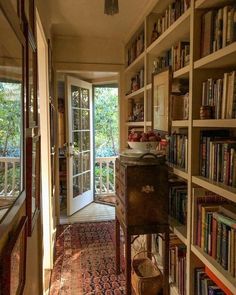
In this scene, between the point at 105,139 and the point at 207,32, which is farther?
the point at 105,139

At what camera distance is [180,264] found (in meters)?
2.07

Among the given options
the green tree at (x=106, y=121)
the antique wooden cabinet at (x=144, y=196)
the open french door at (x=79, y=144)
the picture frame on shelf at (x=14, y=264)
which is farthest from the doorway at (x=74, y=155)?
the picture frame on shelf at (x=14, y=264)

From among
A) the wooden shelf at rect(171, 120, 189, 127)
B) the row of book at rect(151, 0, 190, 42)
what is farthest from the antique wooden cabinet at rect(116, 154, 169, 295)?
the row of book at rect(151, 0, 190, 42)

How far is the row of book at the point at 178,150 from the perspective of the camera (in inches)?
78.5

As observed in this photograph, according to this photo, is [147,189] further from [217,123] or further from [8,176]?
[8,176]

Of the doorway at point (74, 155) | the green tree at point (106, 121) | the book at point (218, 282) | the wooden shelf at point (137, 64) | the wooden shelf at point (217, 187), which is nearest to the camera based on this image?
the wooden shelf at point (217, 187)

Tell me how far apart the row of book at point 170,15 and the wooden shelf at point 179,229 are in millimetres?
1449

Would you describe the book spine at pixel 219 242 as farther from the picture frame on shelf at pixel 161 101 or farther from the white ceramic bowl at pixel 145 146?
the picture frame on shelf at pixel 161 101

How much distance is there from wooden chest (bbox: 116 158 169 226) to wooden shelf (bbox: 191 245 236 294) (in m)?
0.35

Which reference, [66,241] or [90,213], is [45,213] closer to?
[66,241]

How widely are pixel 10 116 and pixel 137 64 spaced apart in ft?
8.81

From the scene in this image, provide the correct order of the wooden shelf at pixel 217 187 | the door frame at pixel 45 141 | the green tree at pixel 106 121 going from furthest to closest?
the green tree at pixel 106 121 < the door frame at pixel 45 141 < the wooden shelf at pixel 217 187

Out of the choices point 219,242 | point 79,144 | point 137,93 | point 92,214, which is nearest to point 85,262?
point 92,214

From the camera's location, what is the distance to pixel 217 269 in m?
1.50
